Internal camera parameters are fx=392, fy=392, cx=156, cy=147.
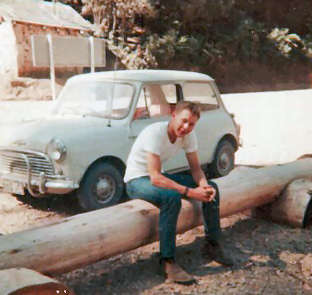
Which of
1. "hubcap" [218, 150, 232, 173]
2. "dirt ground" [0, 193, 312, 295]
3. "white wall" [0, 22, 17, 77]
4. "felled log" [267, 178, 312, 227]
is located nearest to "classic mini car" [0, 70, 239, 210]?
"hubcap" [218, 150, 232, 173]

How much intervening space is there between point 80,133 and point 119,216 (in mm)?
1855

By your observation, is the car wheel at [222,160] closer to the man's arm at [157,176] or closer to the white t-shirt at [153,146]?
the white t-shirt at [153,146]

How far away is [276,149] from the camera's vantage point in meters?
9.20

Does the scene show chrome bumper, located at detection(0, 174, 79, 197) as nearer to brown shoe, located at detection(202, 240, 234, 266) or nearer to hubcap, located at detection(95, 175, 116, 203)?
hubcap, located at detection(95, 175, 116, 203)

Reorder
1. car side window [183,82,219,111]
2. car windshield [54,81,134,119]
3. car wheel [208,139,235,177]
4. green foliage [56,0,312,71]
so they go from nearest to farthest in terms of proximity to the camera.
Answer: car windshield [54,81,134,119] → car side window [183,82,219,111] → car wheel [208,139,235,177] → green foliage [56,0,312,71]

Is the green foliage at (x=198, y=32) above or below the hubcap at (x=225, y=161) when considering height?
above

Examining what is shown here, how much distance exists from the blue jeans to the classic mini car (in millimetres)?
1376

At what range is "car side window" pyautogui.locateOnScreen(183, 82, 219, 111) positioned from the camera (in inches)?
240

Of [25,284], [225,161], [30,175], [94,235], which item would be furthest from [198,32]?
[25,284]

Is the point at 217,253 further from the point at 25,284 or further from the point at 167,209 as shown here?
the point at 25,284

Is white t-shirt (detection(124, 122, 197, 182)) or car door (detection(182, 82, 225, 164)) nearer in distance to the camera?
white t-shirt (detection(124, 122, 197, 182))

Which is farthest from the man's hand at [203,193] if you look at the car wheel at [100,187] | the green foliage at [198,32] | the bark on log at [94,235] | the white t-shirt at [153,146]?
the green foliage at [198,32]

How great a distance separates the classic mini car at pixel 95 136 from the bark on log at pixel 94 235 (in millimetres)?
1433

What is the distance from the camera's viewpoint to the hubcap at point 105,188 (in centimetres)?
477
